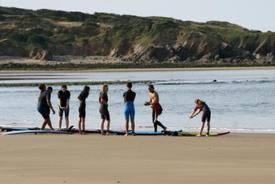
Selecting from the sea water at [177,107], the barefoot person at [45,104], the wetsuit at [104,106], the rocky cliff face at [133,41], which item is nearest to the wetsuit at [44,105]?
the barefoot person at [45,104]

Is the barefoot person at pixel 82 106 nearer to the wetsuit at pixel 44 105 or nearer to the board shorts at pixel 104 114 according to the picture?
the board shorts at pixel 104 114

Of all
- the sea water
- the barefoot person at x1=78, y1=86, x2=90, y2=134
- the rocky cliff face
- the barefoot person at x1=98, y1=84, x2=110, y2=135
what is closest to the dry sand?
the barefoot person at x1=78, y1=86, x2=90, y2=134

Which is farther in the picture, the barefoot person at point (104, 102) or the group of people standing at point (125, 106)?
the barefoot person at point (104, 102)

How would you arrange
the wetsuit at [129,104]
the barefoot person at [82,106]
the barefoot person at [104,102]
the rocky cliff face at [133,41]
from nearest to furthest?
the wetsuit at [129,104] → the barefoot person at [104,102] → the barefoot person at [82,106] → the rocky cliff face at [133,41]

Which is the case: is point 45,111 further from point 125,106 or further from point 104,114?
point 125,106

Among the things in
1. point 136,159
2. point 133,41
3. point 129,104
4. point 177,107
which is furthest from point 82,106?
point 133,41

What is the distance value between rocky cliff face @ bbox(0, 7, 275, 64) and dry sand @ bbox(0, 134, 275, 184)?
9294 centimetres

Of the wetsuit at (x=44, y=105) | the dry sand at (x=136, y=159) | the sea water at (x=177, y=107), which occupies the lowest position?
the sea water at (x=177, y=107)

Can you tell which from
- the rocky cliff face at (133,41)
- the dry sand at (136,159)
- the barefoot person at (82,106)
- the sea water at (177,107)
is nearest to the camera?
the dry sand at (136,159)

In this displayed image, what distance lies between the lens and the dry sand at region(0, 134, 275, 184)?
1345 cm

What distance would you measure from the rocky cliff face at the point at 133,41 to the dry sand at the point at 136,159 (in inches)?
3659

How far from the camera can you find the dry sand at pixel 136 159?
13453 mm

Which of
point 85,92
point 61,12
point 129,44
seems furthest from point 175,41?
point 85,92

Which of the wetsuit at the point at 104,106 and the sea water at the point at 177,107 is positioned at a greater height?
the wetsuit at the point at 104,106
